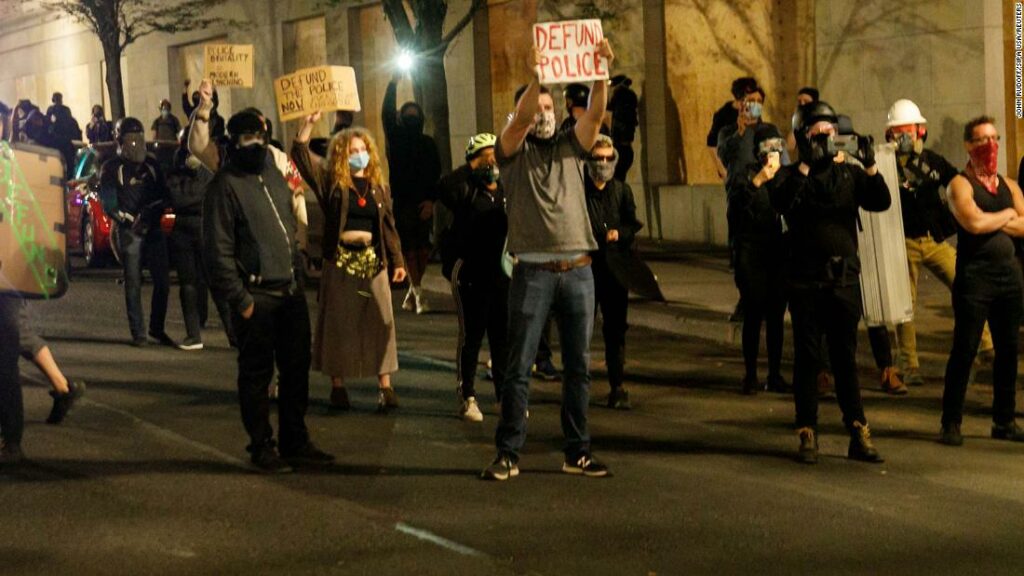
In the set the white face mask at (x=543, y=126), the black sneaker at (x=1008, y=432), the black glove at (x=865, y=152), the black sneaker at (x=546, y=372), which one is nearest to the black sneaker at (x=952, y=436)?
the black sneaker at (x=1008, y=432)

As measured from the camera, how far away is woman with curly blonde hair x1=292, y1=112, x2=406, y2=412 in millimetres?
10758

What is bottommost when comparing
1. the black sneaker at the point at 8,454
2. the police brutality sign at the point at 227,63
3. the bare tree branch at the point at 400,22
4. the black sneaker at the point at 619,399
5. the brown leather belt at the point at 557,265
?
the black sneaker at the point at 619,399

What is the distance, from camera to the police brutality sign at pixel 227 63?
14867 millimetres

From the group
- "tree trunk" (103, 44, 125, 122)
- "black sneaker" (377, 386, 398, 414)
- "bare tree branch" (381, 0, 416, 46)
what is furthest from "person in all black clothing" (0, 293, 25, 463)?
"tree trunk" (103, 44, 125, 122)

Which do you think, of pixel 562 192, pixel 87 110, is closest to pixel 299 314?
pixel 562 192

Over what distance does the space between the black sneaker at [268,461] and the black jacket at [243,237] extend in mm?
767

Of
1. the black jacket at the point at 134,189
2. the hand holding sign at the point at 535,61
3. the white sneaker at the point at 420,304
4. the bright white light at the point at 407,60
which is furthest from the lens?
the bright white light at the point at 407,60

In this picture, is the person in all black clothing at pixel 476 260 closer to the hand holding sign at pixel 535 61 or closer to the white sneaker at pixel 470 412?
the white sneaker at pixel 470 412

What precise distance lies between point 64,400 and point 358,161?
2.33 m

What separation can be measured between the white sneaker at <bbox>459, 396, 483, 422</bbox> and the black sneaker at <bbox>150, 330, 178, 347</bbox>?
4.57 metres

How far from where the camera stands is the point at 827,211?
9328mm

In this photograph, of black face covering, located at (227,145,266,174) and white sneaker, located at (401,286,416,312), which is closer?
black face covering, located at (227,145,266,174)

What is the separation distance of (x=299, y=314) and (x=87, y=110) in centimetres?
3549

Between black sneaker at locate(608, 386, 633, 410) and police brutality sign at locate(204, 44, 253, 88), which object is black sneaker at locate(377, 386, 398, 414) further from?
police brutality sign at locate(204, 44, 253, 88)
